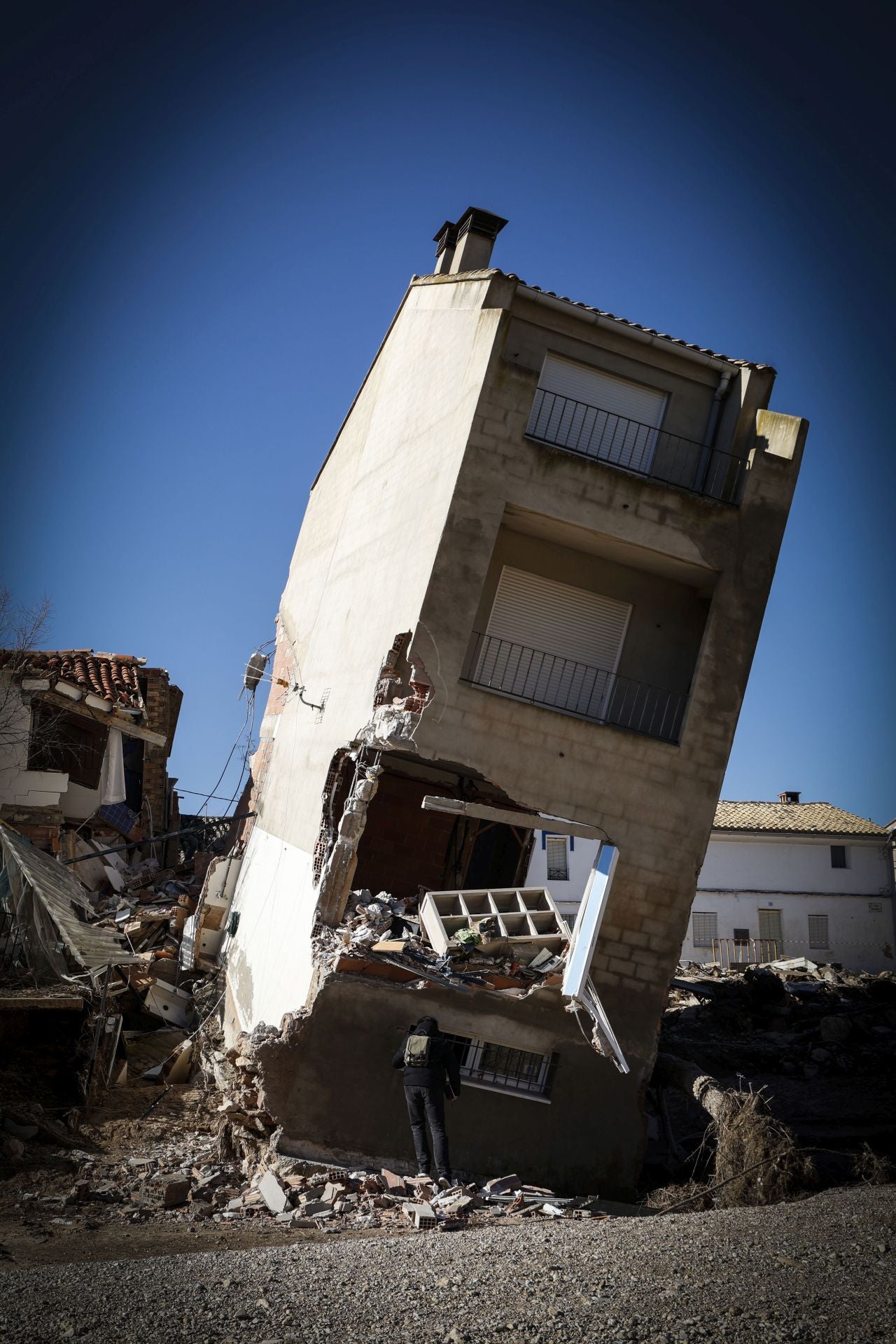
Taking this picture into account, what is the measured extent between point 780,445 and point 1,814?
611 inches

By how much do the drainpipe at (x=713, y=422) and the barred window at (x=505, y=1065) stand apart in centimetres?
839

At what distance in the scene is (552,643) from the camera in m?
13.5

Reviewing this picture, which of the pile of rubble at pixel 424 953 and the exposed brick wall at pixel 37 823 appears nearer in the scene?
the pile of rubble at pixel 424 953

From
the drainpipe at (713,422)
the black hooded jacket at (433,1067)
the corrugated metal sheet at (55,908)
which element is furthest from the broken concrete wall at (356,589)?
the drainpipe at (713,422)

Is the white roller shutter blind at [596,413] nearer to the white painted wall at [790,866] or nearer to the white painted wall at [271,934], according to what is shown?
the white painted wall at [271,934]

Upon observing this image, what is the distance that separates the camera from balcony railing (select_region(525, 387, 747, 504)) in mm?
13969

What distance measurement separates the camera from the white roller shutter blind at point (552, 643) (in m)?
13.3

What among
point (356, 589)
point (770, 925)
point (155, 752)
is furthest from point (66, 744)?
point (770, 925)

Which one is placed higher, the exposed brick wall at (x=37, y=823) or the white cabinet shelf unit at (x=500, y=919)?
the white cabinet shelf unit at (x=500, y=919)

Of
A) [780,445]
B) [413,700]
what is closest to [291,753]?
[413,700]

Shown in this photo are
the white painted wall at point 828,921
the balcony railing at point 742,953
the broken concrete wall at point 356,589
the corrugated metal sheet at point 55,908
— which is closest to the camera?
the broken concrete wall at point 356,589

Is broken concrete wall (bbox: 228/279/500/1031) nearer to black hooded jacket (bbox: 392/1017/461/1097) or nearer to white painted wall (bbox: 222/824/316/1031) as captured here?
white painted wall (bbox: 222/824/316/1031)

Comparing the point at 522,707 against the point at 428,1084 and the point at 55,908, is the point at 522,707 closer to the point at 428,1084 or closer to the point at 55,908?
the point at 428,1084

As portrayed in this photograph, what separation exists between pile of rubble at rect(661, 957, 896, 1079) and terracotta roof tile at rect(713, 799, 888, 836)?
1275 cm
